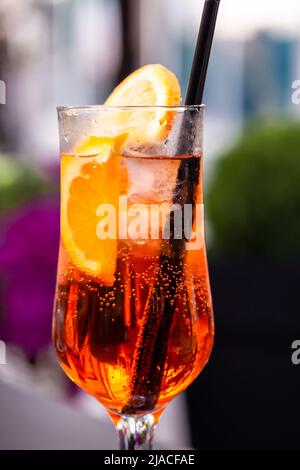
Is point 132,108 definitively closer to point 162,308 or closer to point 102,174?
point 102,174

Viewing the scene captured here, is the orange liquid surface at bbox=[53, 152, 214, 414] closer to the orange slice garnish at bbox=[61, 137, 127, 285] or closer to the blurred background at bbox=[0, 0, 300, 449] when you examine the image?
the orange slice garnish at bbox=[61, 137, 127, 285]

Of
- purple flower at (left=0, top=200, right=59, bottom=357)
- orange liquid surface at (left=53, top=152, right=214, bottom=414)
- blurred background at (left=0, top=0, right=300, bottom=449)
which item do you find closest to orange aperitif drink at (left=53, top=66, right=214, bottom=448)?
orange liquid surface at (left=53, top=152, right=214, bottom=414)

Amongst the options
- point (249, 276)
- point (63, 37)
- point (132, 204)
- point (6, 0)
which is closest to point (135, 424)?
point (132, 204)

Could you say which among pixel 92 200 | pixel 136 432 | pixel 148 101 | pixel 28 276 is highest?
pixel 148 101

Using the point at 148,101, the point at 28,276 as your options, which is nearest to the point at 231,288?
the point at 28,276
